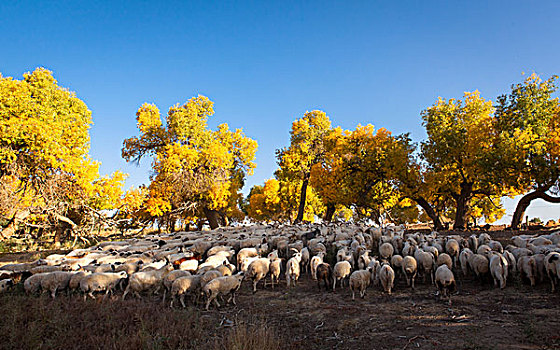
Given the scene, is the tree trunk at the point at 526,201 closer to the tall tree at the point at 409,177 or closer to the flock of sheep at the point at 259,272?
the tall tree at the point at 409,177

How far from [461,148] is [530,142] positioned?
4.76m

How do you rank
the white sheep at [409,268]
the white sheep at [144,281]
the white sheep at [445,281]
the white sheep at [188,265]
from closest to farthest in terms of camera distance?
the white sheep at [445,281] < the white sheep at [144,281] < the white sheep at [409,268] < the white sheep at [188,265]

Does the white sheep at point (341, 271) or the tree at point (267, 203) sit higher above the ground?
the tree at point (267, 203)

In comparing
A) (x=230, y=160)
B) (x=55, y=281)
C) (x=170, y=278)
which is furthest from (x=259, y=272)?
(x=230, y=160)

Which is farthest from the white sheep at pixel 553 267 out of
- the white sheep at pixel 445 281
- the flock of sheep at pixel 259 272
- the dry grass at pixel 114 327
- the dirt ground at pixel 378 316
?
the dry grass at pixel 114 327

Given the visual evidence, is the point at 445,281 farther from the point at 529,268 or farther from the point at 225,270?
the point at 225,270

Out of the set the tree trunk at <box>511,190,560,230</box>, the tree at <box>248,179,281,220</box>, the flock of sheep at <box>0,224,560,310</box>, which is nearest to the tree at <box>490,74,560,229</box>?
the tree trunk at <box>511,190,560,230</box>

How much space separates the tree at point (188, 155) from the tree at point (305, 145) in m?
4.44

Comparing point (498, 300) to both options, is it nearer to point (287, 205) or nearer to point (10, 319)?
point (10, 319)

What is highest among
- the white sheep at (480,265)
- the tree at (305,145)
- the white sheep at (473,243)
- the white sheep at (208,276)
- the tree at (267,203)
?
the tree at (305,145)

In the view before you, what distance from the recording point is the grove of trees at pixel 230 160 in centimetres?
1930

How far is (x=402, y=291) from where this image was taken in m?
9.44

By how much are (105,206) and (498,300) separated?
77.2 ft

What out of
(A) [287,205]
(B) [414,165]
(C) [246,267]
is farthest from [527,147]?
(A) [287,205]
